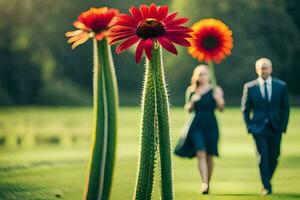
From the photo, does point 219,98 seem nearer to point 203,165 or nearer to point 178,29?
point 203,165

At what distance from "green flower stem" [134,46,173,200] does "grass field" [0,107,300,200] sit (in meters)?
3.65

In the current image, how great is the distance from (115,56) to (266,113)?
86.4 feet

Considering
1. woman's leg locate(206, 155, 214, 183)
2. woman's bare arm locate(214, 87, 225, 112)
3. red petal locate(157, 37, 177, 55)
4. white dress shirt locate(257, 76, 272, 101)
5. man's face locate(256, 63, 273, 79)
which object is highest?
red petal locate(157, 37, 177, 55)

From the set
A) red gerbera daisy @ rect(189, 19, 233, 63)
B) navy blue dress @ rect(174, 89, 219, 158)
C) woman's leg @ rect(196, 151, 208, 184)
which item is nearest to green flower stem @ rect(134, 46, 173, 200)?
red gerbera daisy @ rect(189, 19, 233, 63)

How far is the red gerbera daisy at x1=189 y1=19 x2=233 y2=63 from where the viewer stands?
7.08m

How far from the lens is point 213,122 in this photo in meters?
8.11

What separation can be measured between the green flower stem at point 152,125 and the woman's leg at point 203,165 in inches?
148

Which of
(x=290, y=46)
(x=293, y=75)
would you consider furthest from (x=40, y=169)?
(x=290, y=46)

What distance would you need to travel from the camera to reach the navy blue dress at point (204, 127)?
8.07 m

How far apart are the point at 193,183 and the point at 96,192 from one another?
18.0 ft

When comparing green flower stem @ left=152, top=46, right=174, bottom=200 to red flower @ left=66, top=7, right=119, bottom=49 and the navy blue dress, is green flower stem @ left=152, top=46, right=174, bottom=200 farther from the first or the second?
the navy blue dress

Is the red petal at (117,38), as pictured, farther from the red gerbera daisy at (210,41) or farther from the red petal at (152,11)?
the red gerbera daisy at (210,41)

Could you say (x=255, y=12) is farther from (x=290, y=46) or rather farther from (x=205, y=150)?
(x=205, y=150)

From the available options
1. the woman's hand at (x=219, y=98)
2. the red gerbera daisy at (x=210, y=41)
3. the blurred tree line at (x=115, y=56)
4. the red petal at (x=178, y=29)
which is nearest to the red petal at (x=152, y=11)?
the red petal at (x=178, y=29)
